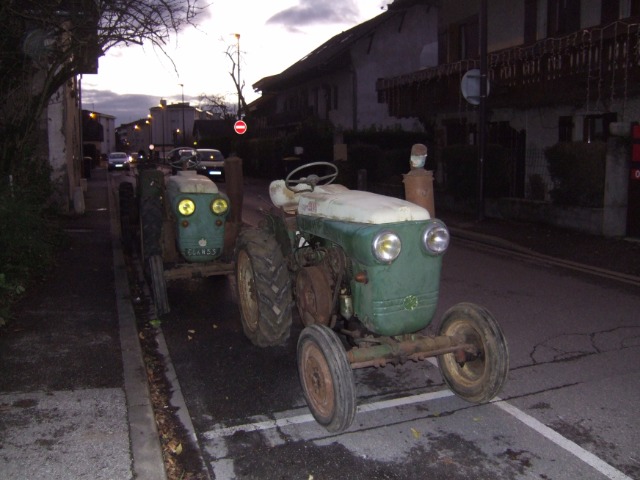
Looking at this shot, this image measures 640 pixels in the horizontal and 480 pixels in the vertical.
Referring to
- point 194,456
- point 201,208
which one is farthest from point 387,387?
point 201,208

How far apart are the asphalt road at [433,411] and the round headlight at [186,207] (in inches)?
48.6

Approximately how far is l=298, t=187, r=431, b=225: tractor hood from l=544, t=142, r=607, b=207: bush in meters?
8.71

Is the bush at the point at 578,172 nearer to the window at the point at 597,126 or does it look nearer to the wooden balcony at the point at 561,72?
the wooden balcony at the point at 561,72

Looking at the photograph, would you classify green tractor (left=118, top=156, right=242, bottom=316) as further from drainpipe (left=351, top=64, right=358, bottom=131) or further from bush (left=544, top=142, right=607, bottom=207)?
drainpipe (left=351, top=64, right=358, bottom=131)

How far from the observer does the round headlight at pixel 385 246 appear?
4133mm

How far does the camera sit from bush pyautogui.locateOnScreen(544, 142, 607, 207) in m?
12.2

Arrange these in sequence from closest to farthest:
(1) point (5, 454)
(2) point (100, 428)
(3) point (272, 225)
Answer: (1) point (5, 454), (2) point (100, 428), (3) point (272, 225)

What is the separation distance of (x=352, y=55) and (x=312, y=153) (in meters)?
6.05

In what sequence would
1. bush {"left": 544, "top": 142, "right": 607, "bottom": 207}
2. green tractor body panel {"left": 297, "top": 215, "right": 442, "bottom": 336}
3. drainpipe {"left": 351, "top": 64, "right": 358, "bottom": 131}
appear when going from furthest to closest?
1. drainpipe {"left": 351, "top": 64, "right": 358, "bottom": 131}
2. bush {"left": 544, "top": 142, "right": 607, "bottom": 207}
3. green tractor body panel {"left": 297, "top": 215, "right": 442, "bottom": 336}

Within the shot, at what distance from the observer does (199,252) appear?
7727 millimetres

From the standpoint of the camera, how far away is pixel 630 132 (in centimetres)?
1145

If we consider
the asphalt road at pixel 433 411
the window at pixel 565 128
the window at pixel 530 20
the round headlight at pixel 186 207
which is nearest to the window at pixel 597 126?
the window at pixel 565 128

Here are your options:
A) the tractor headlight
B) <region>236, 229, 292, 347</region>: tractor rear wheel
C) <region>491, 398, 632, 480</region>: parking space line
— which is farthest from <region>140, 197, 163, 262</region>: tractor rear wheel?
<region>491, 398, 632, 480</region>: parking space line

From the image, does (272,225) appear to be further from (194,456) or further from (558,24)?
(558,24)
